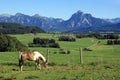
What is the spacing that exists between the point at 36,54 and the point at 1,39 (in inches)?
1898

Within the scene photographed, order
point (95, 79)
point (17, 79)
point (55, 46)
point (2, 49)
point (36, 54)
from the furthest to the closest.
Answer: point (55, 46) → point (2, 49) → point (36, 54) → point (17, 79) → point (95, 79)

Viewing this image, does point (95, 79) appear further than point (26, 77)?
No

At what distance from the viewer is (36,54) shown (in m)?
25.6

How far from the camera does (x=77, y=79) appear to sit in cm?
1836

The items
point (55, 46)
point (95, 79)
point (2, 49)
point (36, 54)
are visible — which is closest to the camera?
point (95, 79)

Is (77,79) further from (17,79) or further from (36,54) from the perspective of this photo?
(36,54)

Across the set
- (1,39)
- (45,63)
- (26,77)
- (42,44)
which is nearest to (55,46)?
(42,44)

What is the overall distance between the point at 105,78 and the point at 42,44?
78.9 meters

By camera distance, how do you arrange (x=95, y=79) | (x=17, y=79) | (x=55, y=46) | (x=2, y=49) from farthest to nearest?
(x=55, y=46) → (x=2, y=49) → (x=17, y=79) → (x=95, y=79)

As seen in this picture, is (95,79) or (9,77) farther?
(9,77)

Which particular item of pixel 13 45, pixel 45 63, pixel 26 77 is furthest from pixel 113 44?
pixel 26 77

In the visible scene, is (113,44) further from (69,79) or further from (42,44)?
(69,79)

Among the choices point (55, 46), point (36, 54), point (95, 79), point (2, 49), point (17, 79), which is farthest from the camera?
point (55, 46)

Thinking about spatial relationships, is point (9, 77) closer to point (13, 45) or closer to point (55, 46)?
point (13, 45)
